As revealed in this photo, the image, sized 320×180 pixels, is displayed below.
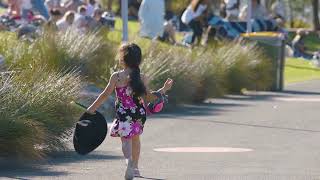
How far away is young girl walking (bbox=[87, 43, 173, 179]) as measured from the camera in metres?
10.3

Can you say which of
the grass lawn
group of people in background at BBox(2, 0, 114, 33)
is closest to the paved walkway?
group of people in background at BBox(2, 0, 114, 33)

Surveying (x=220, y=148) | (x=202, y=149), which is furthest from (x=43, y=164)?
(x=220, y=148)

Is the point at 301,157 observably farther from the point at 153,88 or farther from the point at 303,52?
the point at 303,52

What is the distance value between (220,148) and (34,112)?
114 inches

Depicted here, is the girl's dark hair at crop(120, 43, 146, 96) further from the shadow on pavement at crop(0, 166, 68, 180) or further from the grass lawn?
the grass lawn

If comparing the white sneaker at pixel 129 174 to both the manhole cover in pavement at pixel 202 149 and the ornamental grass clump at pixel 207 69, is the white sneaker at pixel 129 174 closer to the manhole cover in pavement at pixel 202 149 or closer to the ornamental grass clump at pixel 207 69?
the manhole cover in pavement at pixel 202 149

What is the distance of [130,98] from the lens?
10438 millimetres

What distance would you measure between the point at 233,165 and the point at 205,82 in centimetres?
953

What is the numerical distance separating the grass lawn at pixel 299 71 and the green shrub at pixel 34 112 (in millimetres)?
16876

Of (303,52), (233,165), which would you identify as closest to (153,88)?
(233,165)

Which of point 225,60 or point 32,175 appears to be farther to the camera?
point 225,60

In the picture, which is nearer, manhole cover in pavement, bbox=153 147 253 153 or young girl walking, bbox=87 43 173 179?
young girl walking, bbox=87 43 173 179

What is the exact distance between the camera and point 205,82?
69.9 feet

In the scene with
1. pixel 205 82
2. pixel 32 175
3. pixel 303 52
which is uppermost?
pixel 32 175
